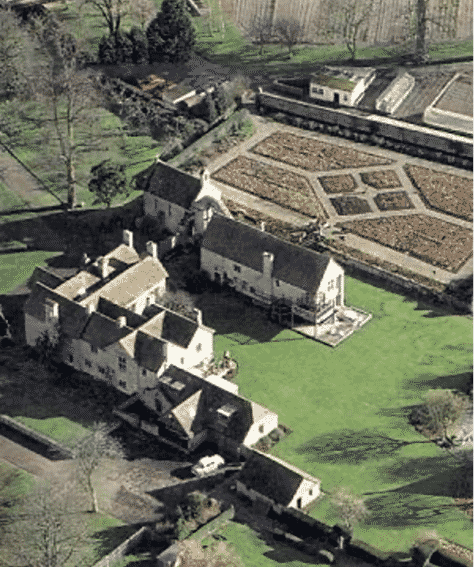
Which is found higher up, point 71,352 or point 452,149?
point 452,149

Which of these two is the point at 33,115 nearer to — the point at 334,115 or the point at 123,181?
the point at 123,181

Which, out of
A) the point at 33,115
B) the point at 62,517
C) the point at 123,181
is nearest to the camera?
the point at 62,517

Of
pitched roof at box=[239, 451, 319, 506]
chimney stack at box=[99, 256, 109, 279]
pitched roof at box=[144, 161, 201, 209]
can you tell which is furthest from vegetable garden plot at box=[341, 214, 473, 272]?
pitched roof at box=[239, 451, 319, 506]

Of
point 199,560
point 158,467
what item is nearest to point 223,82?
point 158,467

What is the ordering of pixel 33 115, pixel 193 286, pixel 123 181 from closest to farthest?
pixel 193 286, pixel 123 181, pixel 33 115

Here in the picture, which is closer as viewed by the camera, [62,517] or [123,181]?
[62,517]

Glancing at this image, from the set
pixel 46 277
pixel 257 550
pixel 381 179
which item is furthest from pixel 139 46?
pixel 257 550
